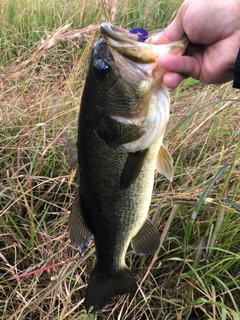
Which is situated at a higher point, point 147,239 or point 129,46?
point 129,46

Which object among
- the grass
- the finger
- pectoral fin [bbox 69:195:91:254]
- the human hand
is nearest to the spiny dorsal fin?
pectoral fin [bbox 69:195:91:254]

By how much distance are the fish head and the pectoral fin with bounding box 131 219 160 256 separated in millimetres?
386

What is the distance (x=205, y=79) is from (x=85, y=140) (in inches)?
27.1

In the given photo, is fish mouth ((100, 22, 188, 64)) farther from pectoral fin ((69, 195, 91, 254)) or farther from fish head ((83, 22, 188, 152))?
pectoral fin ((69, 195, 91, 254))

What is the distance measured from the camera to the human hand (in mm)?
1524

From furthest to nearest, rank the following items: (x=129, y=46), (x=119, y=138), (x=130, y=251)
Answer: (x=130, y=251), (x=119, y=138), (x=129, y=46)

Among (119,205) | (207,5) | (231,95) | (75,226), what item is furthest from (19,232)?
(231,95)

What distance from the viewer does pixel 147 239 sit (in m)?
1.53

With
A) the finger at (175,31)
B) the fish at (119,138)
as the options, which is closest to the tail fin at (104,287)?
the fish at (119,138)

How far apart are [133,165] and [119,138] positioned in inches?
4.2

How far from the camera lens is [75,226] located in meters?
1.46

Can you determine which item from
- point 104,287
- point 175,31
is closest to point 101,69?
point 175,31

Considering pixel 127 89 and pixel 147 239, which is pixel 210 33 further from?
pixel 147 239

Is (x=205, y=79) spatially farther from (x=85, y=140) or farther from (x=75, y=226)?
(x=75, y=226)
